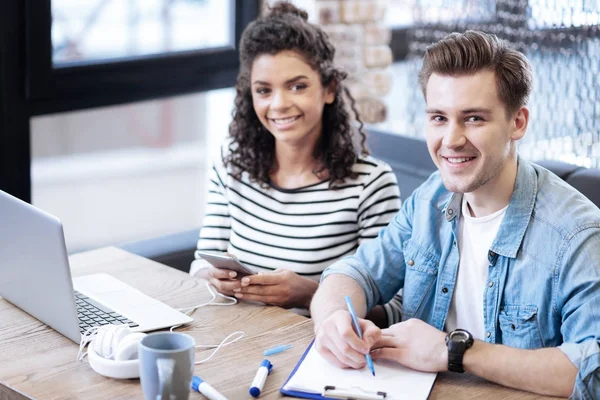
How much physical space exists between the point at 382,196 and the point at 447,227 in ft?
1.29

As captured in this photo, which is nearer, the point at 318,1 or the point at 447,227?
the point at 447,227

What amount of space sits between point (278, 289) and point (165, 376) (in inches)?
24.1

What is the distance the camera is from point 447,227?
176 centimetres

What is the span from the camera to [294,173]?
2234 millimetres

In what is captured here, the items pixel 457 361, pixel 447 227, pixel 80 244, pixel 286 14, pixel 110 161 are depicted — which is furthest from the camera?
pixel 110 161

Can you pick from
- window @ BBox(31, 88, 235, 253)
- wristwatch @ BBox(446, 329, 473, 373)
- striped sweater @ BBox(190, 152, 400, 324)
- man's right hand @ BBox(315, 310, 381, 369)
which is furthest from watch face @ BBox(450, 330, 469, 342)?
window @ BBox(31, 88, 235, 253)

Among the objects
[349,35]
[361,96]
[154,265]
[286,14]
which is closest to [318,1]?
[349,35]

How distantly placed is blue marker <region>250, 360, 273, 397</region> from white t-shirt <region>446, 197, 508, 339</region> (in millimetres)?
438

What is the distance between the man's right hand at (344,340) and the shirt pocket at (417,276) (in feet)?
0.90

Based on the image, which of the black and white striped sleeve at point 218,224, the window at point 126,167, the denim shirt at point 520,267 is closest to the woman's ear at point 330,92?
the black and white striped sleeve at point 218,224

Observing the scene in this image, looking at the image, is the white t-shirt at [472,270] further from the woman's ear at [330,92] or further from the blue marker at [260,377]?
the woman's ear at [330,92]

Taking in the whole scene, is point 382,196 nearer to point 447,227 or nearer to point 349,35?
point 447,227

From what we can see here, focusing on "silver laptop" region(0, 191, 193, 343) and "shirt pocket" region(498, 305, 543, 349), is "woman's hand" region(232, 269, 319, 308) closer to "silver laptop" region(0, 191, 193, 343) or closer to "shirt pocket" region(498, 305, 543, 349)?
"silver laptop" region(0, 191, 193, 343)

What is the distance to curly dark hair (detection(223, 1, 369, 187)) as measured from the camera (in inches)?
85.8
